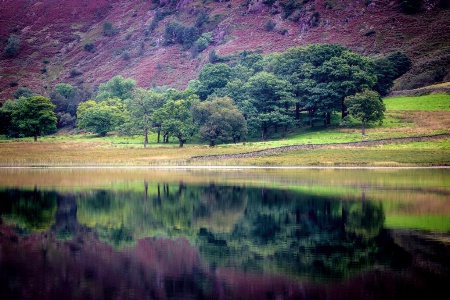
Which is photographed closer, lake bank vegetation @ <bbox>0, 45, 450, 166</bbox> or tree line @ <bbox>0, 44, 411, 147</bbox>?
lake bank vegetation @ <bbox>0, 45, 450, 166</bbox>

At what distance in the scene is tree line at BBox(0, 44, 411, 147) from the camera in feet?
339

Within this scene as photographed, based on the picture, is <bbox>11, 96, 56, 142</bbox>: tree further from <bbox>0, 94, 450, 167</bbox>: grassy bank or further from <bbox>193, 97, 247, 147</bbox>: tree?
<bbox>193, 97, 247, 147</bbox>: tree

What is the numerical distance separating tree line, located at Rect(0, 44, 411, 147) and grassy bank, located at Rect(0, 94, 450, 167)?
3.57m

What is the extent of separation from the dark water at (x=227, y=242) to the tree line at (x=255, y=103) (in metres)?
52.9

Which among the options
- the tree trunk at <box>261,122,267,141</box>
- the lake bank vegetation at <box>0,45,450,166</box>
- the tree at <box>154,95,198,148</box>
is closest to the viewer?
the lake bank vegetation at <box>0,45,450,166</box>

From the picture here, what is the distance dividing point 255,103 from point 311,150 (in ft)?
104

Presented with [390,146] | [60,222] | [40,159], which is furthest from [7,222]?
[390,146]

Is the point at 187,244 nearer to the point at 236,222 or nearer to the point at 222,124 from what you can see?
the point at 236,222

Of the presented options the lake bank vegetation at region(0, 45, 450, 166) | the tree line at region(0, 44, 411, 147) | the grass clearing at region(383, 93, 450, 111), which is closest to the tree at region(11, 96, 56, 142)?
the tree line at region(0, 44, 411, 147)

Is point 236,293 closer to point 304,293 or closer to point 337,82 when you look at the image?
point 304,293

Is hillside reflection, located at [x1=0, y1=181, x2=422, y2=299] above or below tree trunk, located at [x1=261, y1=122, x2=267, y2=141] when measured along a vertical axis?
below

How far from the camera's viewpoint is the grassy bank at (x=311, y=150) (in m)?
78.8

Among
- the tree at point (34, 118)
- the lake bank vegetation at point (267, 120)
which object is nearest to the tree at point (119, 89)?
the lake bank vegetation at point (267, 120)

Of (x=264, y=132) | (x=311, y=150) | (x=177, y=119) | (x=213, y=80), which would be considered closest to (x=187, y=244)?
(x=311, y=150)
